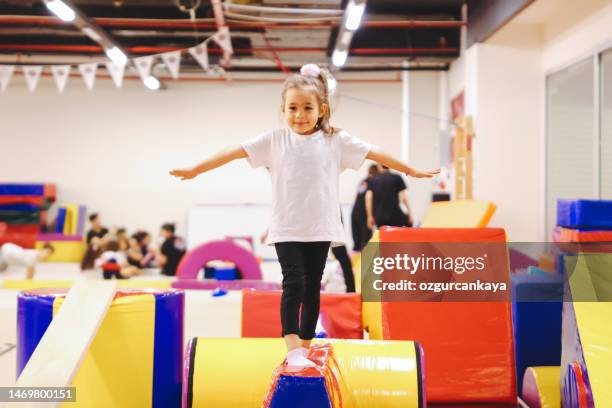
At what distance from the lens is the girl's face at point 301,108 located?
8.43 ft

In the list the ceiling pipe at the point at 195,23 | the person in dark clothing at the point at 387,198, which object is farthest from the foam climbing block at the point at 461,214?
the ceiling pipe at the point at 195,23

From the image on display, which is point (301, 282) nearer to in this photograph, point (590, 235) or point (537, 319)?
point (537, 319)

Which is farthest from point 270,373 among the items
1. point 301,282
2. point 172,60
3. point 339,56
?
point 339,56

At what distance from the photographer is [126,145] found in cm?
1273

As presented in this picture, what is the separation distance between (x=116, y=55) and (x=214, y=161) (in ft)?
19.6

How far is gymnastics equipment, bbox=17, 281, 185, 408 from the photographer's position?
9.27ft

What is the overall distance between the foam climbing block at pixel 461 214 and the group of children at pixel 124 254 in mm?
3733

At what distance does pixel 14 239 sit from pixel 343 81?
7.20 m

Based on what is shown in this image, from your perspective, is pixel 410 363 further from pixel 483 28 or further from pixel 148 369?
pixel 483 28

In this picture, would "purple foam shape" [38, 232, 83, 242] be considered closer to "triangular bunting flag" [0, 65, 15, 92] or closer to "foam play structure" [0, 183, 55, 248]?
"foam play structure" [0, 183, 55, 248]

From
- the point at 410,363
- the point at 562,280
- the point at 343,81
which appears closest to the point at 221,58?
the point at 343,81

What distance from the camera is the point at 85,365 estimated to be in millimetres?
2881

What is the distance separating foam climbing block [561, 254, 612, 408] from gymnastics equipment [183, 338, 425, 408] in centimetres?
78

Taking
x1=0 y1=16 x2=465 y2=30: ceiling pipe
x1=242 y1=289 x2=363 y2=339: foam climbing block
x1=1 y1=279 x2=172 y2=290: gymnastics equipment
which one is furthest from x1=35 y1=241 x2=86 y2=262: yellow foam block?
x1=242 y1=289 x2=363 y2=339: foam climbing block
